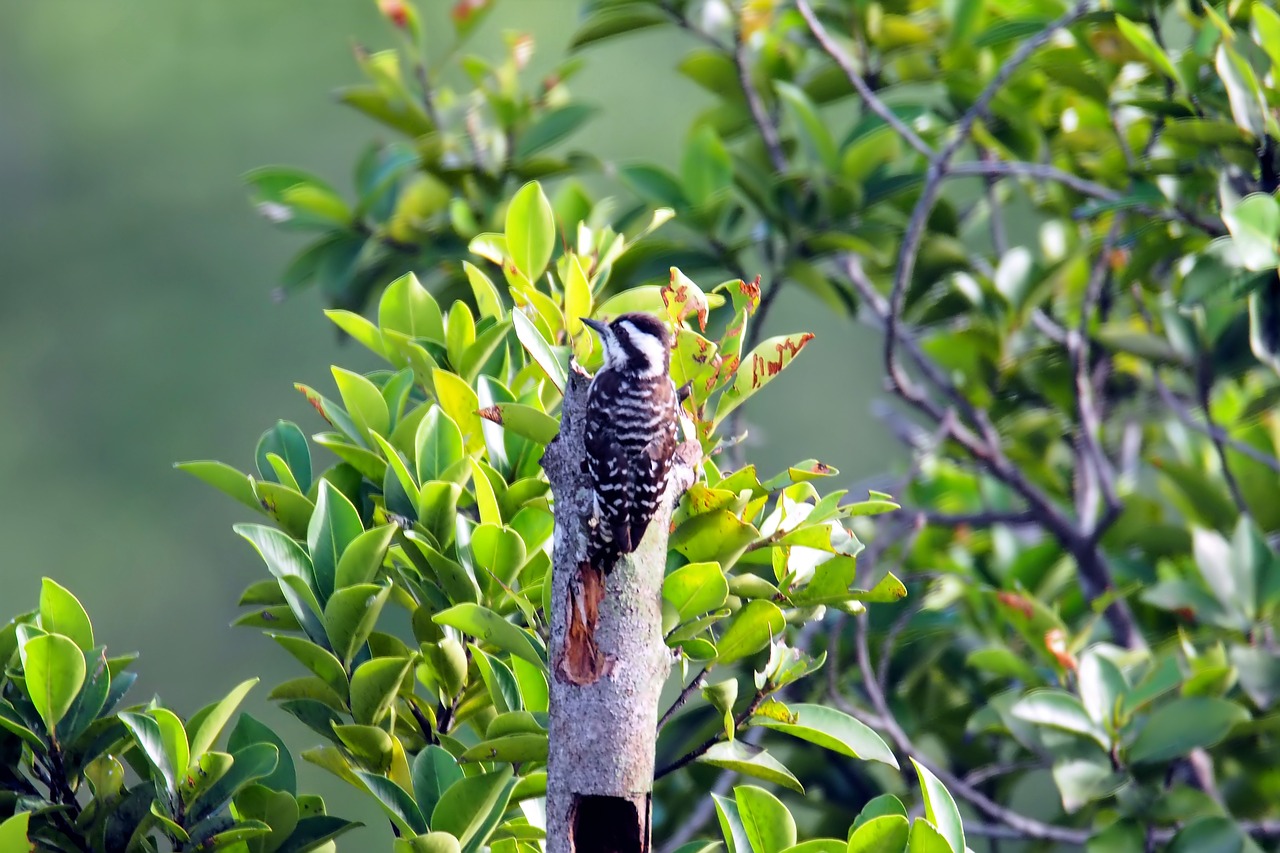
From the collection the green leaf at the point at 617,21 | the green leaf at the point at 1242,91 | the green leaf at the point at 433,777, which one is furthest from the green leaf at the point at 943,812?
the green leaf at the point at 617,21

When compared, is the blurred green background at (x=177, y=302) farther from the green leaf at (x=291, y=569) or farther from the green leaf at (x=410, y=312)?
the green leaf at (x=291, y=569)

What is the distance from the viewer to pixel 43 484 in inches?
391

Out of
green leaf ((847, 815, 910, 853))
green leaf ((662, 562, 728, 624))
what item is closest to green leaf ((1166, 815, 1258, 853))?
green leaf ((847, 815, 910, 853))

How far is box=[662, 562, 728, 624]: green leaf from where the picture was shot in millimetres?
1333

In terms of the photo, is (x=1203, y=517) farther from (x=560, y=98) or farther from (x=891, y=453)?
(x=891, y=453)

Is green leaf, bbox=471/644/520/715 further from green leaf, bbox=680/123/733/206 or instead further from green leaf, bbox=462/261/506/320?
green leaf, bbox=680/123/733/206

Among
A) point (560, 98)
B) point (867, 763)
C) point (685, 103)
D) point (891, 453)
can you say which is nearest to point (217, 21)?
point (685, 103)

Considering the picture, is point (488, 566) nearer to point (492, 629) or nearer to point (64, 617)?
point (492, 629)

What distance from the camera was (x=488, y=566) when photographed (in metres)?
1.42

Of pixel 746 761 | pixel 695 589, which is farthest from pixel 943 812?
pixel 695 589

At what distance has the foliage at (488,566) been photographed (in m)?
1.37

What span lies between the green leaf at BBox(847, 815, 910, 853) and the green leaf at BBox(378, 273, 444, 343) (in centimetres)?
83

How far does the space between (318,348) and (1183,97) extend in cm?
778

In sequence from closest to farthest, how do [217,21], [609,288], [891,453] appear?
[609,288]
[891,453]
[217,21]
